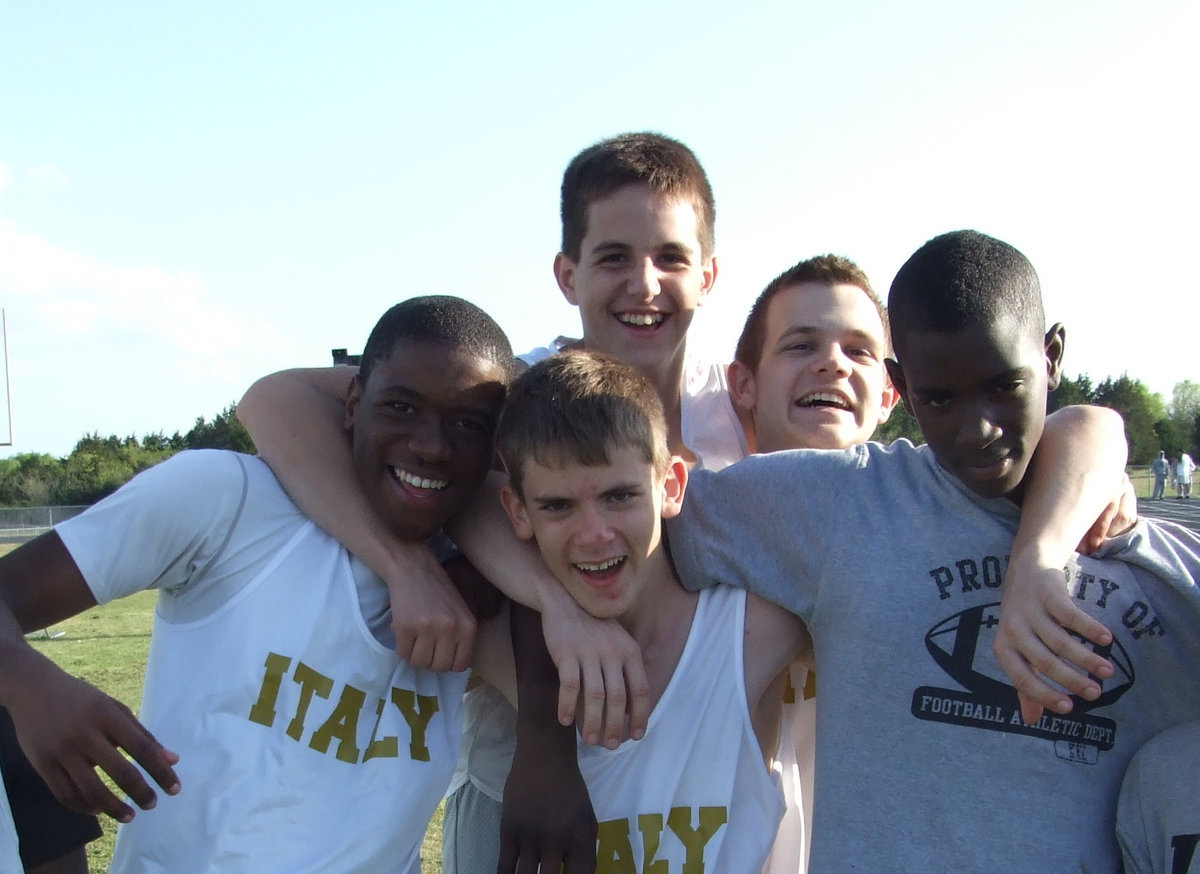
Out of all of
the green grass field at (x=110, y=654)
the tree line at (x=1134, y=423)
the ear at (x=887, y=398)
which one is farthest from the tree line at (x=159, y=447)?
the ear at (x=887, y=398)

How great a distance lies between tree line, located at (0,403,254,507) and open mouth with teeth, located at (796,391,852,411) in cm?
3791

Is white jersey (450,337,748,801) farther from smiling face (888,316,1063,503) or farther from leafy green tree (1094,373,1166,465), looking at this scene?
leafy green tree (1094,373,1166,465)

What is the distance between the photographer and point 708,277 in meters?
3.29

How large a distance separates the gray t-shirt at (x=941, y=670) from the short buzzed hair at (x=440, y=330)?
754mm

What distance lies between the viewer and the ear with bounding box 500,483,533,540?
7.56ft

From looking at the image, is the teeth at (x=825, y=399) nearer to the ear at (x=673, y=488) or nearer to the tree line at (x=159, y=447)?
the ear at (x=673, y=488)

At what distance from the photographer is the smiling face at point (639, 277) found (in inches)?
117

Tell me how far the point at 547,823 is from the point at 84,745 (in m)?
0.88

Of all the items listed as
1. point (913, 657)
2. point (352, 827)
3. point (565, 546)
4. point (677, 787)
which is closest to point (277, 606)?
point (352, 827)

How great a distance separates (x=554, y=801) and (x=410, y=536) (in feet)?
2.39

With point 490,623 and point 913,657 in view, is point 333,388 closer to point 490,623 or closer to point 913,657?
point 490,623

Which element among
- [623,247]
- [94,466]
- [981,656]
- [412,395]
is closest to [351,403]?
[412,395]

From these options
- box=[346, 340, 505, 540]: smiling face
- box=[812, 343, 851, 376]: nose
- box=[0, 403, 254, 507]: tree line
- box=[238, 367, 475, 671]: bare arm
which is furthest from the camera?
box=[0, 403, 254, 507]: tree line

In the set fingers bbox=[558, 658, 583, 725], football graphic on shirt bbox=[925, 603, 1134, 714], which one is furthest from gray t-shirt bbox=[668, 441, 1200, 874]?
fingers bbox=[558, 658, 583, 725]
